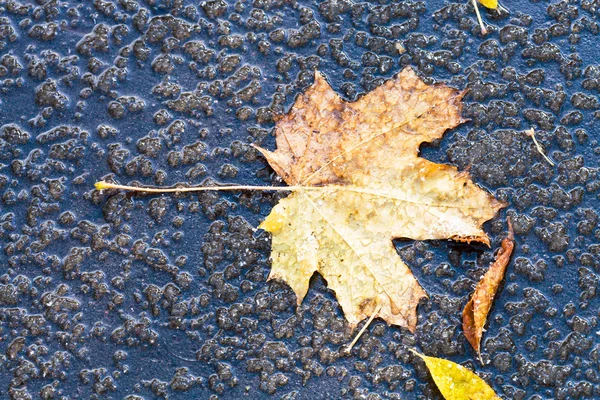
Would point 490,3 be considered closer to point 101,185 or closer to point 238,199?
point 238,199

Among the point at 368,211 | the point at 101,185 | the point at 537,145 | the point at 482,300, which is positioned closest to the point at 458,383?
the point at 482,300

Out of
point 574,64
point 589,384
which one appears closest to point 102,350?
point 589,384

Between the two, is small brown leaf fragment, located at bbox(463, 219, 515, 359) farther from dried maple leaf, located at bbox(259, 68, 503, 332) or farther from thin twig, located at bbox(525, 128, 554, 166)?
thin twig, located at bbox(525, 128, 554, 166)

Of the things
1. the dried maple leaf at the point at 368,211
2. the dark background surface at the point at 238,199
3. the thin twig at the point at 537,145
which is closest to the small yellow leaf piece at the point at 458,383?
the dark background surface at the point at 238,199

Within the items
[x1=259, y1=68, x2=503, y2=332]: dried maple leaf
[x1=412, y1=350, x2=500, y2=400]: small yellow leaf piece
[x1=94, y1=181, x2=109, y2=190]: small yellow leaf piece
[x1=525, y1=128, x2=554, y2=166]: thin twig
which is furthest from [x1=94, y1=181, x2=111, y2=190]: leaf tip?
[x1=525, y1=128, x2=554, y2=166]: thin twig

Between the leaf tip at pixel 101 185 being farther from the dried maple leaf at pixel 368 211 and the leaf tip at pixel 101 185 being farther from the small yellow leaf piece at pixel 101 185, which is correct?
the dried maple leaf at pixel 368 211

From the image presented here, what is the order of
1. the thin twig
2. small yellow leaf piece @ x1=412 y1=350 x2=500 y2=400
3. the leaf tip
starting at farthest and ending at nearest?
the thin twig → the leaf tip → small yellow leaf piece @ x1=412 y1=350 x2=500 y2=400
